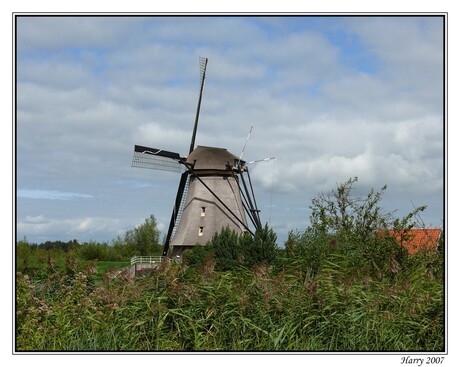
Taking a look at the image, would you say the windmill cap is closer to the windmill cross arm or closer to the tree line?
the windmill cross arm

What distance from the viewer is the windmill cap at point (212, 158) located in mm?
26641

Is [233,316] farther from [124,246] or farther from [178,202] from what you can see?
[124,246]

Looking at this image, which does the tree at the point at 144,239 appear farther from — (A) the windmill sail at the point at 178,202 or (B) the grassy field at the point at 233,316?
(B) the grassy field at the point at 233,316

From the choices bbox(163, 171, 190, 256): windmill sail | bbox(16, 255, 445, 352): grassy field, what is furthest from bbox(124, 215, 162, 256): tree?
bbox(16, 255, 445, 352): grassy field

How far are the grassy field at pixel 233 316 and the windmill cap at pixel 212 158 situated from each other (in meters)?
18.5

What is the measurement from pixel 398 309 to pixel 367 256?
3983 mm

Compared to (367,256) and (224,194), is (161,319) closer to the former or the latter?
(367,256)

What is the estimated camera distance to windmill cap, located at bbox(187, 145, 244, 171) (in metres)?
26.6

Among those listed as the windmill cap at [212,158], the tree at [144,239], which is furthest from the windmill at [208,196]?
the tree at [144,239]

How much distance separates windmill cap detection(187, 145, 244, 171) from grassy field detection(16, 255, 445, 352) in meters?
18.5

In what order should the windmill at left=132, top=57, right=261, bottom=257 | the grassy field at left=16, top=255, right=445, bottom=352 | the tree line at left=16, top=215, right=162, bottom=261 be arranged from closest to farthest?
the grassy field at left=16, top=255, right=445, bottom=352 → the windmill at left=132, top=57, right=261, bottom=257 → the tree line at left=16, top=215, right=162, bottom=261

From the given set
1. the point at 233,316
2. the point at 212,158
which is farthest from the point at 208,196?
the point at 233,316

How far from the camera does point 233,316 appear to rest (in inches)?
290
